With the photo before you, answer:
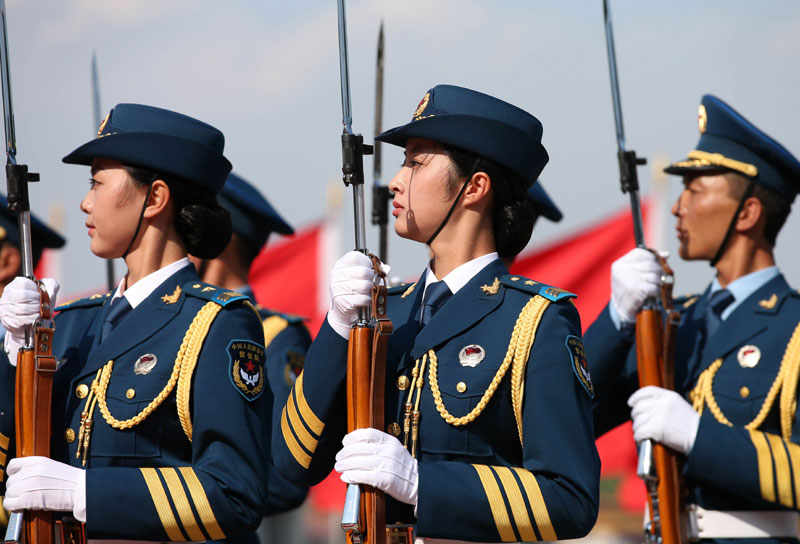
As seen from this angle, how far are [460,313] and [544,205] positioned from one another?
9.81 ft

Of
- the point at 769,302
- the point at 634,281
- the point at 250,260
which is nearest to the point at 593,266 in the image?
the point at 250,260

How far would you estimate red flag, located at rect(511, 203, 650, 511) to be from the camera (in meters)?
12.9

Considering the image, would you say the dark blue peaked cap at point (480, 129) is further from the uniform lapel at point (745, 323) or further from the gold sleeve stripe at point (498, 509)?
the uniform lapel at point (745, 323)

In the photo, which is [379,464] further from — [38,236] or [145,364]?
[38,236]

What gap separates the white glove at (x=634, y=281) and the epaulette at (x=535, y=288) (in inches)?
65.1

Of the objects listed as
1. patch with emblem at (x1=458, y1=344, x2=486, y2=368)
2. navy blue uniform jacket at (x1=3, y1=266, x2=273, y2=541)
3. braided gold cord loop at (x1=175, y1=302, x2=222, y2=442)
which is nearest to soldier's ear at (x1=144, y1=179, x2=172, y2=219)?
navy blue uniform jacket at (x1=3, y1=266, x2=273, y2=541)

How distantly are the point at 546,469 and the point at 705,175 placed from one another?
3.32 m

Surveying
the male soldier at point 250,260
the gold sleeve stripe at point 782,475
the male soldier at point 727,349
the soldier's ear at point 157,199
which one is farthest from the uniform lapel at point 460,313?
the male soldier at point 250,260

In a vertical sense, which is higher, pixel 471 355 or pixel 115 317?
pixel 115 317

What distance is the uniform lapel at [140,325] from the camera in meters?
5.40

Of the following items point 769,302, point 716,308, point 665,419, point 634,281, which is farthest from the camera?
point 716,308

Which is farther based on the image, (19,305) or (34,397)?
(19,305)

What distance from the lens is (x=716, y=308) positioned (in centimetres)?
721

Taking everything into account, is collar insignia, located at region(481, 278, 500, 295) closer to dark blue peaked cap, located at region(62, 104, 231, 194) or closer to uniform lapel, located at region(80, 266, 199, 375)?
uniform lapel, located at region(80, 266, 199, 375)
